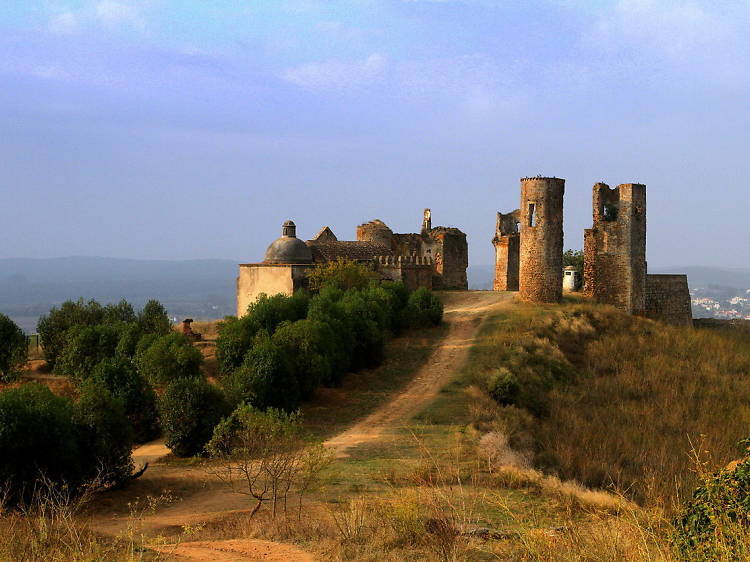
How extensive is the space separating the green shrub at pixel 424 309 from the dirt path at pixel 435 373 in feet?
2.82

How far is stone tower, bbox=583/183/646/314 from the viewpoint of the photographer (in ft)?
114

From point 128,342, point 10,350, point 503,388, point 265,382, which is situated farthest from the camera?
point 10,350

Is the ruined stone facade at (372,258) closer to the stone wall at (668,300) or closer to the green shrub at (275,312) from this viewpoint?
the green shrub at (275,312)

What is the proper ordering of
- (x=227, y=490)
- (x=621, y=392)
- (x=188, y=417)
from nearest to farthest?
(x=227, y=490)
(x=188, y=417)
(x=621, y=392)

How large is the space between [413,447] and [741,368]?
18595 mm

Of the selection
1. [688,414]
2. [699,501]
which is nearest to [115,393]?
[699,501]

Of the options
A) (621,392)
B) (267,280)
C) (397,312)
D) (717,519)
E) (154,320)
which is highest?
(267,280)

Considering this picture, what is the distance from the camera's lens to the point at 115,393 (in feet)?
68.2

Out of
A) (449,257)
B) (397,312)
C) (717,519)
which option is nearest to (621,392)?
(397,312)

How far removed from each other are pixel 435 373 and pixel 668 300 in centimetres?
1817

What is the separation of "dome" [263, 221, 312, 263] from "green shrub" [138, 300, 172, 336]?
5892 mm

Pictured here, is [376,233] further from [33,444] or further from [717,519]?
[717,519]

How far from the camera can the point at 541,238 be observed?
33000mm

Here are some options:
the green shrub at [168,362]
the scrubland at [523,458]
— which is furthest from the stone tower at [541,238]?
the green shrub at [168,362]
